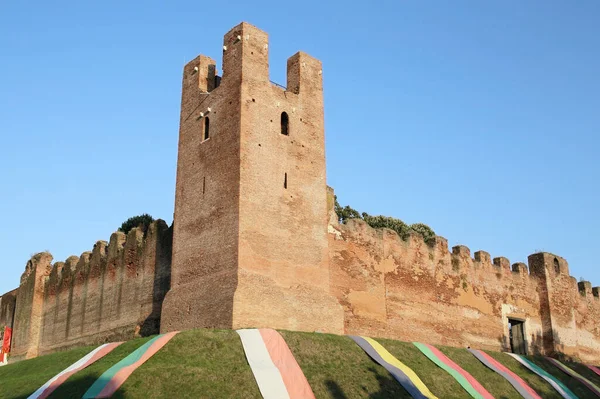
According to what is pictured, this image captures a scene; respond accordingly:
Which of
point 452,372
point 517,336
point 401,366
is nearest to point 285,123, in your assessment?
point 401,366

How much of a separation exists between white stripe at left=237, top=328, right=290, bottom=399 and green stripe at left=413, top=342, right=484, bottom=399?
540cm

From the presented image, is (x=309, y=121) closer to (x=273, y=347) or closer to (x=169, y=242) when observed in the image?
(x=169, y=242)

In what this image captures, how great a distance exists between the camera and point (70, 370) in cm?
1831

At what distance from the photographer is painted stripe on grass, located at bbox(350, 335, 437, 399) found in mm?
18734

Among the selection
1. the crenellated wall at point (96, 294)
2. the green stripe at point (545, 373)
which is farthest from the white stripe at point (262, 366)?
the green stripe at point (545, 373)

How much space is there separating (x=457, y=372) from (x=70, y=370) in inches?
395

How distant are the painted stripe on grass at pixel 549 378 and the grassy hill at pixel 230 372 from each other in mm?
321

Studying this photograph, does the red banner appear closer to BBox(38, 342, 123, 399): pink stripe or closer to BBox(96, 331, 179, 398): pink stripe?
BBox(38, 342, 123, 399): pink stripe

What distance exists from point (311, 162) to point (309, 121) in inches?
56.9

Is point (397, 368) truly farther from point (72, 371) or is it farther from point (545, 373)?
point (72, 371)

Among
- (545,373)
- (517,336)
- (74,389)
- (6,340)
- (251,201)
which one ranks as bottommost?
(74,389)

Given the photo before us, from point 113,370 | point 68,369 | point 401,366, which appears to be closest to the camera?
point 113,370

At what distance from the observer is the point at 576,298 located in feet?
109

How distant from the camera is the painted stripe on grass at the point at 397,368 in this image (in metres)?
18.7
